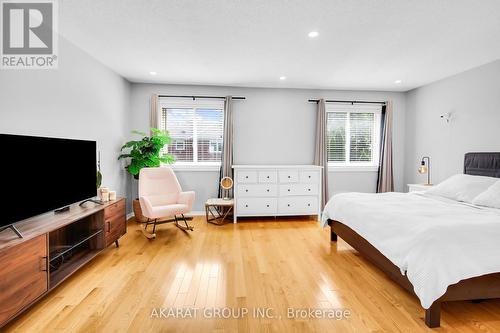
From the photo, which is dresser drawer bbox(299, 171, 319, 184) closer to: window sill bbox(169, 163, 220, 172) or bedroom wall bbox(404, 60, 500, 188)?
window sill bbox(169, 163, 220, 172)

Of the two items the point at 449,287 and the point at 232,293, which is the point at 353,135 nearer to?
the point at 449,287

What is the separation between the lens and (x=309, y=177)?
448 centimetres

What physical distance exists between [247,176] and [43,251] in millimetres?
2914

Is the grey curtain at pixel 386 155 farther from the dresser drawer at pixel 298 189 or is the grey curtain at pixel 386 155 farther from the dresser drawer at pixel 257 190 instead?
the dresser drawer at pixel 257 190

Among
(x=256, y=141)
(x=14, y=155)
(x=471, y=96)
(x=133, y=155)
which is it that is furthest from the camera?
(x=256, y=141)

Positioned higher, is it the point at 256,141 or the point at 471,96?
the point at 471,96

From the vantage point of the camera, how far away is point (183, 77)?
165 inches

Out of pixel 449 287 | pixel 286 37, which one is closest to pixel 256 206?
pixel 286 37

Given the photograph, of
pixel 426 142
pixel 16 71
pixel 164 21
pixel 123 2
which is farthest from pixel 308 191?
pixel 16 71

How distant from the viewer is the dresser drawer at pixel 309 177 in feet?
14.6

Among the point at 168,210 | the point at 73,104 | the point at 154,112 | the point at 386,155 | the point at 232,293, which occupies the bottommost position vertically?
the point at 232,293

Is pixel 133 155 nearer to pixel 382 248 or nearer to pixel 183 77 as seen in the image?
pixel 183 77

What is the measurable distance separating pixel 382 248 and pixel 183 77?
3.77 m

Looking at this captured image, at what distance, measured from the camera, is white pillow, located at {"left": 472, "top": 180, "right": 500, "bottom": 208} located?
8.07 feet
